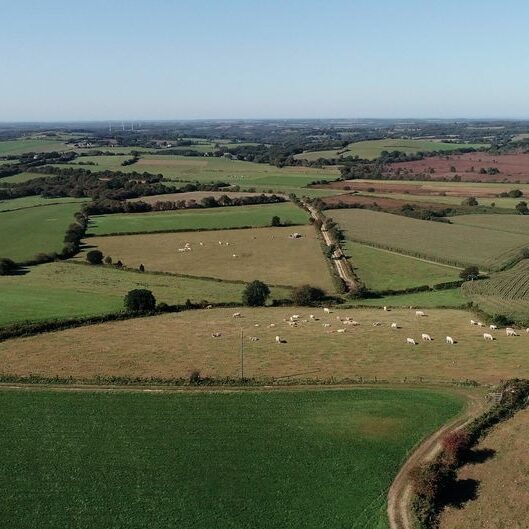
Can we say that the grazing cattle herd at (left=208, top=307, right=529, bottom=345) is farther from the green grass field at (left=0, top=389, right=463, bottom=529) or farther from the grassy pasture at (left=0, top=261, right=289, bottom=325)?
the green grass field at (left=0, top=389, right=463, bottom=529)

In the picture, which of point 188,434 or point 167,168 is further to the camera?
point 167,168

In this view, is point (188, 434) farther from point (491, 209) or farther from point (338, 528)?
point (491, 209)

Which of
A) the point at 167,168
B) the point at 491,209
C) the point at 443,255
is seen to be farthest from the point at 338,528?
the point at 167,168

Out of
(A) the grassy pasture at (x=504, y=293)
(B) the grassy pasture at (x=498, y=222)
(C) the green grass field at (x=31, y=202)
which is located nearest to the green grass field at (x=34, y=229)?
(C) the green grass field at (x=31, y=202)

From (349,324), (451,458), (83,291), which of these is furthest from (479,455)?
(83,291)

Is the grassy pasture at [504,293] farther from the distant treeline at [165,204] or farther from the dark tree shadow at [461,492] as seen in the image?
the distant treeline at [165,204]

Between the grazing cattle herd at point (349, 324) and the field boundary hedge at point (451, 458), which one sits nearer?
the field boundary hedge at point (451, 458)

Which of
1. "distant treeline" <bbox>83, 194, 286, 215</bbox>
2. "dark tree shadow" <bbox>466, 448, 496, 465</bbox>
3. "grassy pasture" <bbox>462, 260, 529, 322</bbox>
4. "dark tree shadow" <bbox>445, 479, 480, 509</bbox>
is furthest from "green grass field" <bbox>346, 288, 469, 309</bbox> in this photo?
"distant treeline" <bbox>83, 194, 286, 215</bbox>
